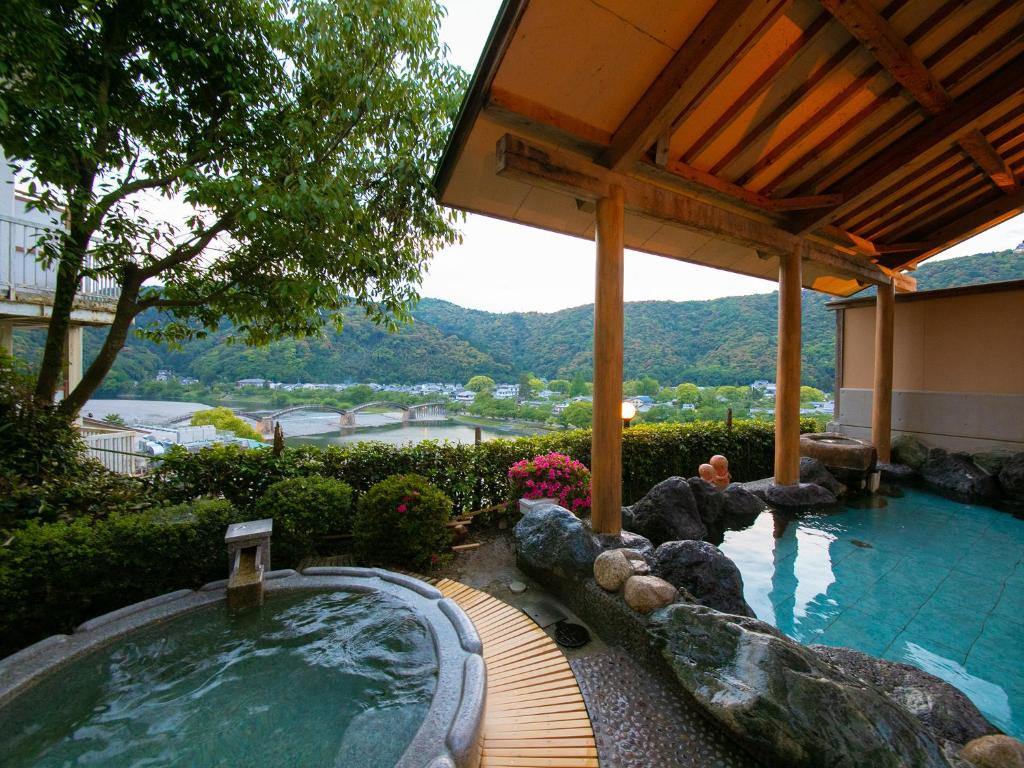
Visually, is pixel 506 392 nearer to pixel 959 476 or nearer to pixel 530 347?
Answer: pixel 530 347

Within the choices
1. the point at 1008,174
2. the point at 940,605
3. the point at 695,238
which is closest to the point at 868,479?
the point at 940,605

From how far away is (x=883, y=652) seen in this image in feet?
10.4

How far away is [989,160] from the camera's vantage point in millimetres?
5613

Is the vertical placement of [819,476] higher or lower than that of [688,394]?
lower

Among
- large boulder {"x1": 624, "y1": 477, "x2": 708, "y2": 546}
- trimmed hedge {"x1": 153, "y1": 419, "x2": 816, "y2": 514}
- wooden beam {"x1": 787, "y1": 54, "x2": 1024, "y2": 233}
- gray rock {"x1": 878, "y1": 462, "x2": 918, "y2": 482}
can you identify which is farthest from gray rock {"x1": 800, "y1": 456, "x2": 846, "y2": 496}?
wooden beam {"x1": 787, "y1": 54, "x2": 1024, "y2": 233}

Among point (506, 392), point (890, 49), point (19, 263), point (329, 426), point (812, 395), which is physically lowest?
point (329, 426)

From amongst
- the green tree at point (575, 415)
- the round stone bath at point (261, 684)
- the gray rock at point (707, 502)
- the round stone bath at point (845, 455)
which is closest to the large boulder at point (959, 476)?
the round stone bath at point (845, 455)

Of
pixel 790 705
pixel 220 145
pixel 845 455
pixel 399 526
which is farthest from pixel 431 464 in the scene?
pixel 845 455

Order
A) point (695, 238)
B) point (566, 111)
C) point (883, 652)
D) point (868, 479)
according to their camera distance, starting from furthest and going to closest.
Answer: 1. point (868, 479)
2. point (695, 238)
3. point (566, 111)
4. point (883, 652)

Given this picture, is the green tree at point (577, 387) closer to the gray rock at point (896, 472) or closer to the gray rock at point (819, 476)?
the gray rock at point (819, 476)

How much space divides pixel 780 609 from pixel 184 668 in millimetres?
4624

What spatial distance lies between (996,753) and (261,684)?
376 centimetres

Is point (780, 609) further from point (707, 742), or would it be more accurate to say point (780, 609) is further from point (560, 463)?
point (560, 463)

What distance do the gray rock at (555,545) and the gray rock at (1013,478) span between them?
8089 millimetres
